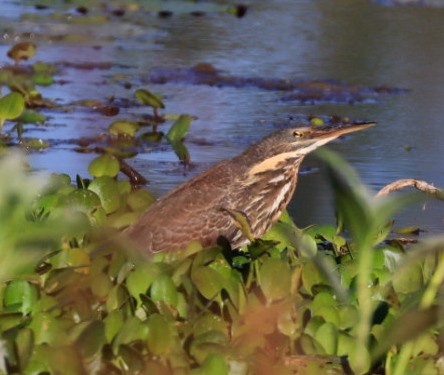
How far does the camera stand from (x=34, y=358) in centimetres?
350

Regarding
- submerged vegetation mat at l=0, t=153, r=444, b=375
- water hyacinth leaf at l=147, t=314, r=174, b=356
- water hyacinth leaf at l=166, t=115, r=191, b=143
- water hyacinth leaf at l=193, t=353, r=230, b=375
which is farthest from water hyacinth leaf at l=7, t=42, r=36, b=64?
water hyacinth leaf at l=193, t=353, r=230, b=375

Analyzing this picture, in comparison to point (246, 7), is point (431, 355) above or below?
above

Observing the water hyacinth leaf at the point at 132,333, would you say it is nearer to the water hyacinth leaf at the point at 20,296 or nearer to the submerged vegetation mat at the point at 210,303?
the submerged vegetation mat at the point at 210,303

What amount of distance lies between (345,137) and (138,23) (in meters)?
5.11

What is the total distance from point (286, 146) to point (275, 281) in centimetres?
140

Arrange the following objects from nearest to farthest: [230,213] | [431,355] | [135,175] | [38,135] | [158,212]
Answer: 1. [431,355]
2. [230,213]
3. [158,212]
4. [135,175]
5. [38,135]

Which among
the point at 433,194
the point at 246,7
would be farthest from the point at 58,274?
the point at 246,7

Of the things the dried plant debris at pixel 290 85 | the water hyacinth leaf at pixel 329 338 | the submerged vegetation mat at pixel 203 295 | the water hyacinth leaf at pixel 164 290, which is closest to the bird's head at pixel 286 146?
the submerged vegetation mat at pixel 203 295

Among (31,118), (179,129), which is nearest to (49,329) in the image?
(179,129)

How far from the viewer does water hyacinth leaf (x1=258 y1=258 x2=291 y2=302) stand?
4066 millimetres

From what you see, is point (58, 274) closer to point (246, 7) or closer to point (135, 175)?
point (135, 175)

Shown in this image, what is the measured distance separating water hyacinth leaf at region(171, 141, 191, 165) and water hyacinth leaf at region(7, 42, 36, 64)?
7.76 ft

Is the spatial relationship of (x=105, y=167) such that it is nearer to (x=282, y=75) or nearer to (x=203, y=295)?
(x=203, y=295)

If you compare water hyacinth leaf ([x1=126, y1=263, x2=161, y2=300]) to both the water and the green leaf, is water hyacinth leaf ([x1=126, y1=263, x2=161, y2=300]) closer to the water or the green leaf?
the water
